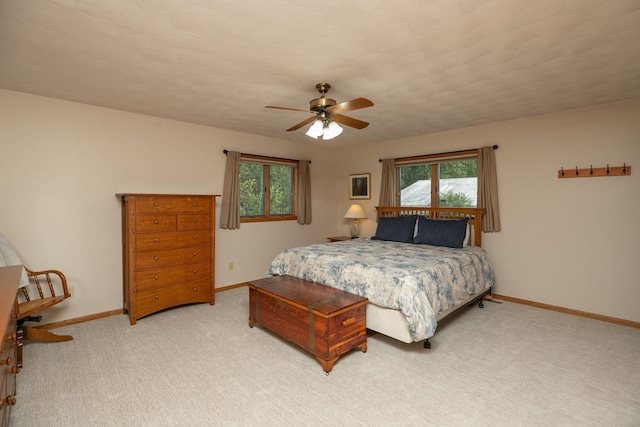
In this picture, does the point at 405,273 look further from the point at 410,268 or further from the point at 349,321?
the point at 349,321

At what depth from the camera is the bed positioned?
8.60 feet

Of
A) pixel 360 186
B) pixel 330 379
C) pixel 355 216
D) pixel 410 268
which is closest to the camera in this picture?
pixel 330 379

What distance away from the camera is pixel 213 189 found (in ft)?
14.7

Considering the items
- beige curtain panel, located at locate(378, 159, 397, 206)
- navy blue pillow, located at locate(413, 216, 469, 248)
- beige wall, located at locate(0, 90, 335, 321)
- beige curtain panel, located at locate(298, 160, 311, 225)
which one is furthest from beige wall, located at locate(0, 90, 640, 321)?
beige curtain panel, located at locate(298, 160, 311, 225)

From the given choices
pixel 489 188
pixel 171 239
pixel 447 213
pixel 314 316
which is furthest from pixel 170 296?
pixel 489 188

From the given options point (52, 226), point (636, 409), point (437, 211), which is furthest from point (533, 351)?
point (52, 226)

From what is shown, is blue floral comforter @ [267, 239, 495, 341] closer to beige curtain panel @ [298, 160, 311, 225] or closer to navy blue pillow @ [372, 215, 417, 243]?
navy blue pillow @ [372, 215, 417, 243]

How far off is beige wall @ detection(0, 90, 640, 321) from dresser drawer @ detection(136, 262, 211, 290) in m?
0.52

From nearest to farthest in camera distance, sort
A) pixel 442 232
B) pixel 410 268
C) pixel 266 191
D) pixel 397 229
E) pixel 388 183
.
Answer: pixel 410 268, pixel 442 232, pixel 397 229, pixel 266 191, pixel 388 183

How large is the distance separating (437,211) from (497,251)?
95 cm

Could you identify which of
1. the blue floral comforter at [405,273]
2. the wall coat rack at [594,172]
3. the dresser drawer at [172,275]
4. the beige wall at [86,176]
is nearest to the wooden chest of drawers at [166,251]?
the dresser drawer at [172,275]

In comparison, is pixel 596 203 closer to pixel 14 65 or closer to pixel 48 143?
pixel 14 65

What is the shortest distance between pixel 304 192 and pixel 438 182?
2201 mm

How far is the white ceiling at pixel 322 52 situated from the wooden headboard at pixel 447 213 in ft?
4.76
